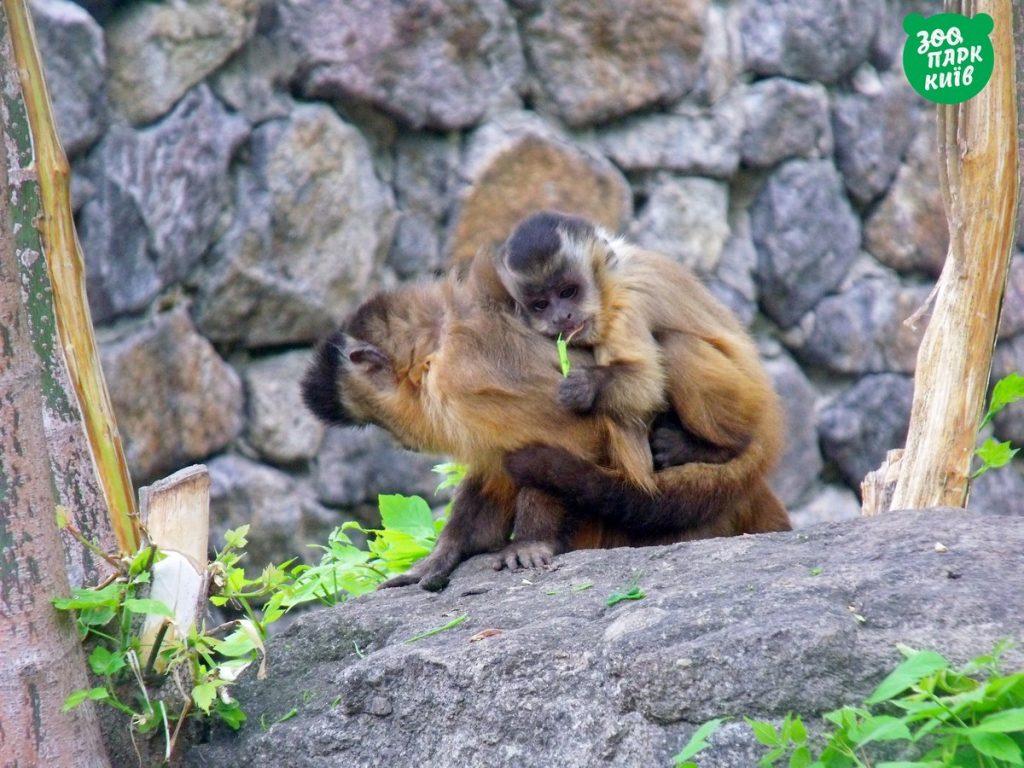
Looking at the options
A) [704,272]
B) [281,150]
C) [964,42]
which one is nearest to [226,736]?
[964,42]

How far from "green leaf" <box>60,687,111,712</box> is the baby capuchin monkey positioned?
156 cm

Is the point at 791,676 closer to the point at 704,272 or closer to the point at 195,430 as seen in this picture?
the point at 195,430

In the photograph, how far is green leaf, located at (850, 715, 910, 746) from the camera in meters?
2.17

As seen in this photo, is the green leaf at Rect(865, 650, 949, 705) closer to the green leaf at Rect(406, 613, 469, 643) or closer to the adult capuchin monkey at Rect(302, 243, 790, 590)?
the green leaf at Rect(406, 613, 469, 643)

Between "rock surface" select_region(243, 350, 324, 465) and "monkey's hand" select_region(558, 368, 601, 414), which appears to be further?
"rock surface" select_region(243, 350, 324, 465)

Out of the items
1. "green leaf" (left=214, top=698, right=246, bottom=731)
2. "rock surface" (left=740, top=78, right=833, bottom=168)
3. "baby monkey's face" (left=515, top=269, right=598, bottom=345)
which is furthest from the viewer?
"rock surface" (left=740, top=78, right=833, bottom=168)

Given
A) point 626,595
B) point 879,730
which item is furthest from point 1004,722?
point 626,595

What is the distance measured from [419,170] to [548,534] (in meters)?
2.89

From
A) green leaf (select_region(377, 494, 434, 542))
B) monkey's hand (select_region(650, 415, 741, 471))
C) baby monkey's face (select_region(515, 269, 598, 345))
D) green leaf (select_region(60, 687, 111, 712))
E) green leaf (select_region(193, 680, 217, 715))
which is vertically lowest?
green leaf (select_region(377, 494, 434, 542))

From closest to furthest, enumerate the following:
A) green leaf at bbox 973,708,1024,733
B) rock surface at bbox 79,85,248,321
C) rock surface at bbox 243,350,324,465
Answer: green leaf at bbox 973,708,1024,733, rock surface at bbox 79,85,248,321, rock surface at bbox 243,350,324,465

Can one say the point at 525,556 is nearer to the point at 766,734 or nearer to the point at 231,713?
the point at 231,713

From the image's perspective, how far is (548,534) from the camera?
4.00 m

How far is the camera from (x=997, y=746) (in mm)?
2131

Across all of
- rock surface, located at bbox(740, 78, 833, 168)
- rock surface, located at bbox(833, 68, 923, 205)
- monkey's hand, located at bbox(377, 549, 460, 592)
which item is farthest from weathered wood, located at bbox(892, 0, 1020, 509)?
rock surface, located at bbox(833, 68, 923, 205)
